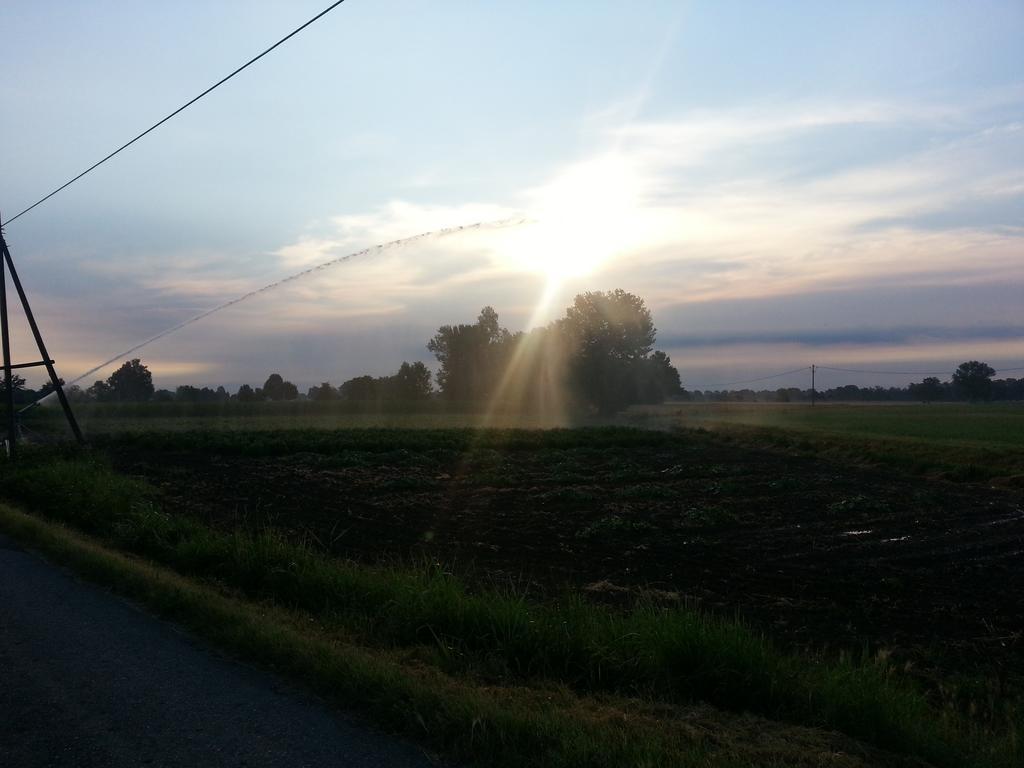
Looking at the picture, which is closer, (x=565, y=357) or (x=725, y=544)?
(x=725, y=544)

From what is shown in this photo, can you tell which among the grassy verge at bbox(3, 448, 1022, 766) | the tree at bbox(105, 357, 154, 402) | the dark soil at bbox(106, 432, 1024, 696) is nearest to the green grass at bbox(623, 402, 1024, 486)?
the dark soil at bbox(106, 432, 1024, 696)

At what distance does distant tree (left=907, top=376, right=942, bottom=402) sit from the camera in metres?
146

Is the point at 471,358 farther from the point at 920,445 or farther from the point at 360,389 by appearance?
the point at 920,445

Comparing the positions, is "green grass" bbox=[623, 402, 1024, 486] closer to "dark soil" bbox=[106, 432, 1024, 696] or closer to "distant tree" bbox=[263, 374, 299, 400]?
"dark soil" bbox=[106, 432, 1024, 696]

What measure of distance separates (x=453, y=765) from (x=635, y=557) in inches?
365

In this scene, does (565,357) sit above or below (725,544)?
above

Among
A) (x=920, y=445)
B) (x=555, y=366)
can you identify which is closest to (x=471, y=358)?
(x=555, y=366)

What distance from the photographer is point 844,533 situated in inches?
667

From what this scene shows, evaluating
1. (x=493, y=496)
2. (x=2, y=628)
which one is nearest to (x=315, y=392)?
(x=493, y=496)

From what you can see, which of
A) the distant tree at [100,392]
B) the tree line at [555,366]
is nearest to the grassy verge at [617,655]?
the distant tree at [100,392]

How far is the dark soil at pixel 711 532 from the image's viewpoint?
10.2 metres

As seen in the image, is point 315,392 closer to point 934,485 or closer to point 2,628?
point 934,485

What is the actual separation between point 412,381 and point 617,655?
92.6m

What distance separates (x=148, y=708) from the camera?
5738 millimetres
